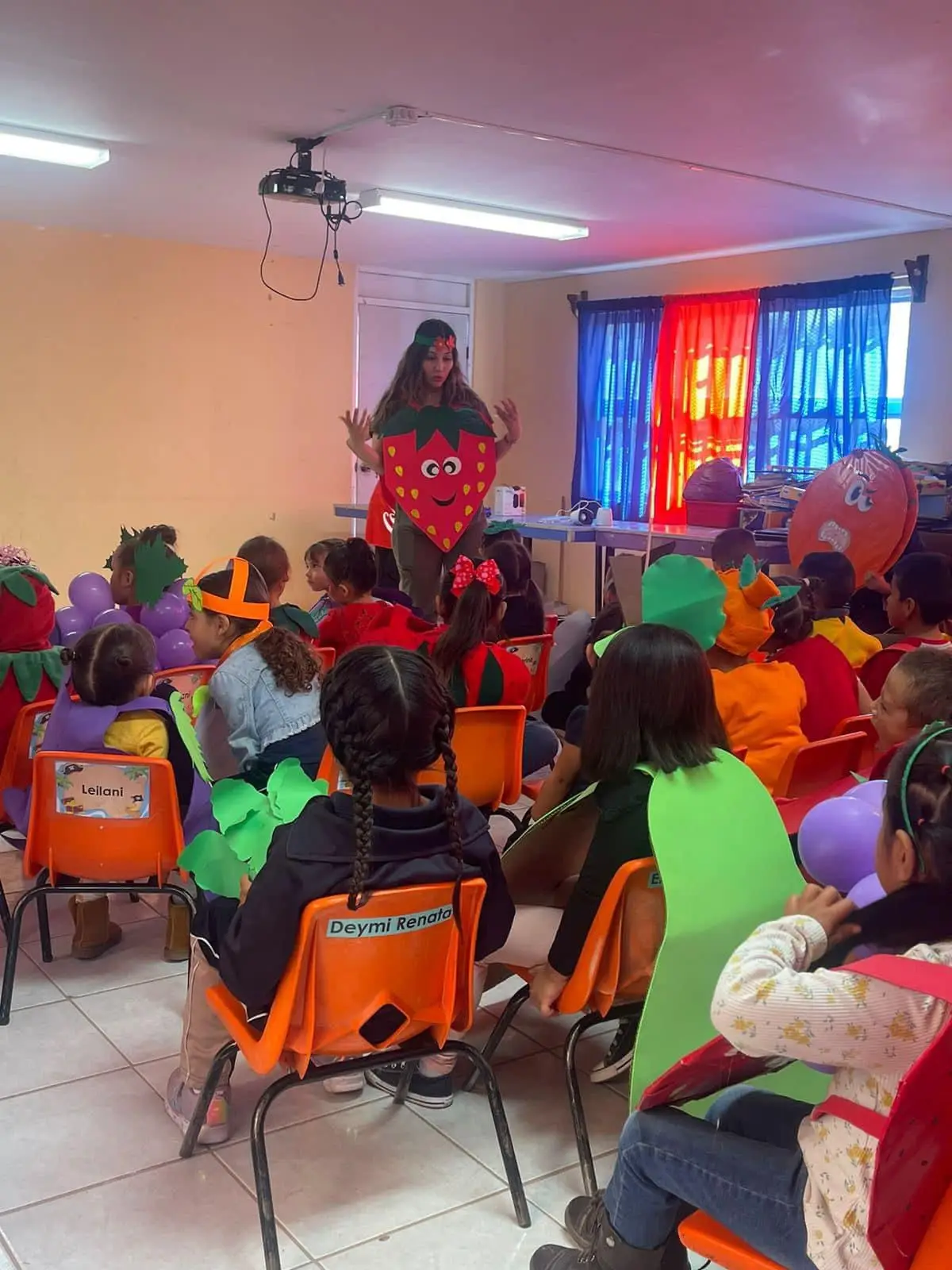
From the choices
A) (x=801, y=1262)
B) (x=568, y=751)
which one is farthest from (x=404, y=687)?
(x=801, y=1262)

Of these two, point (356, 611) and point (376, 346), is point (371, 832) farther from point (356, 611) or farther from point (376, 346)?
point (376, 346)

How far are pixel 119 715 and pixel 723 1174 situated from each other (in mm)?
1763

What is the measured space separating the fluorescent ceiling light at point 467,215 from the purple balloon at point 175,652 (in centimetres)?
307

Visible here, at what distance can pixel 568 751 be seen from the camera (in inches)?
86.4

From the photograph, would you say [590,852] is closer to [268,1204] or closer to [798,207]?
[268,1204]

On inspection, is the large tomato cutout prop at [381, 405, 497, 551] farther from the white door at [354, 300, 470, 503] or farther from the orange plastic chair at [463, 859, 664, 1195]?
the white door at [354, 300, 470, 503]

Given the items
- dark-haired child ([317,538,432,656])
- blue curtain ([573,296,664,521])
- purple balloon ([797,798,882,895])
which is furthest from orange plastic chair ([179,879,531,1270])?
blue curtain ([573,296,664,521])

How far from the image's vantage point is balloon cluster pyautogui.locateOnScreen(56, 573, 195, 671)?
12.6ft

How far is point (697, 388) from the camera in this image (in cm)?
818

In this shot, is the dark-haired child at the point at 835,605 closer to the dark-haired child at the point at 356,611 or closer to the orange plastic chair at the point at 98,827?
the dark-haired child at the point at 356,611

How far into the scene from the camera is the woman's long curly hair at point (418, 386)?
4.39 m

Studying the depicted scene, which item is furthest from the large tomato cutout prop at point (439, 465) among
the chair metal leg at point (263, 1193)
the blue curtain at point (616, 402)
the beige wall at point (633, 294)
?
the blue curtain at point (616, 402)

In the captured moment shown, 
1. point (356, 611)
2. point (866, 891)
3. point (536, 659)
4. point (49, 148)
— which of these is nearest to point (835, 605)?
point (536, 659)

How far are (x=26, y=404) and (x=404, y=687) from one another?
6699mm
